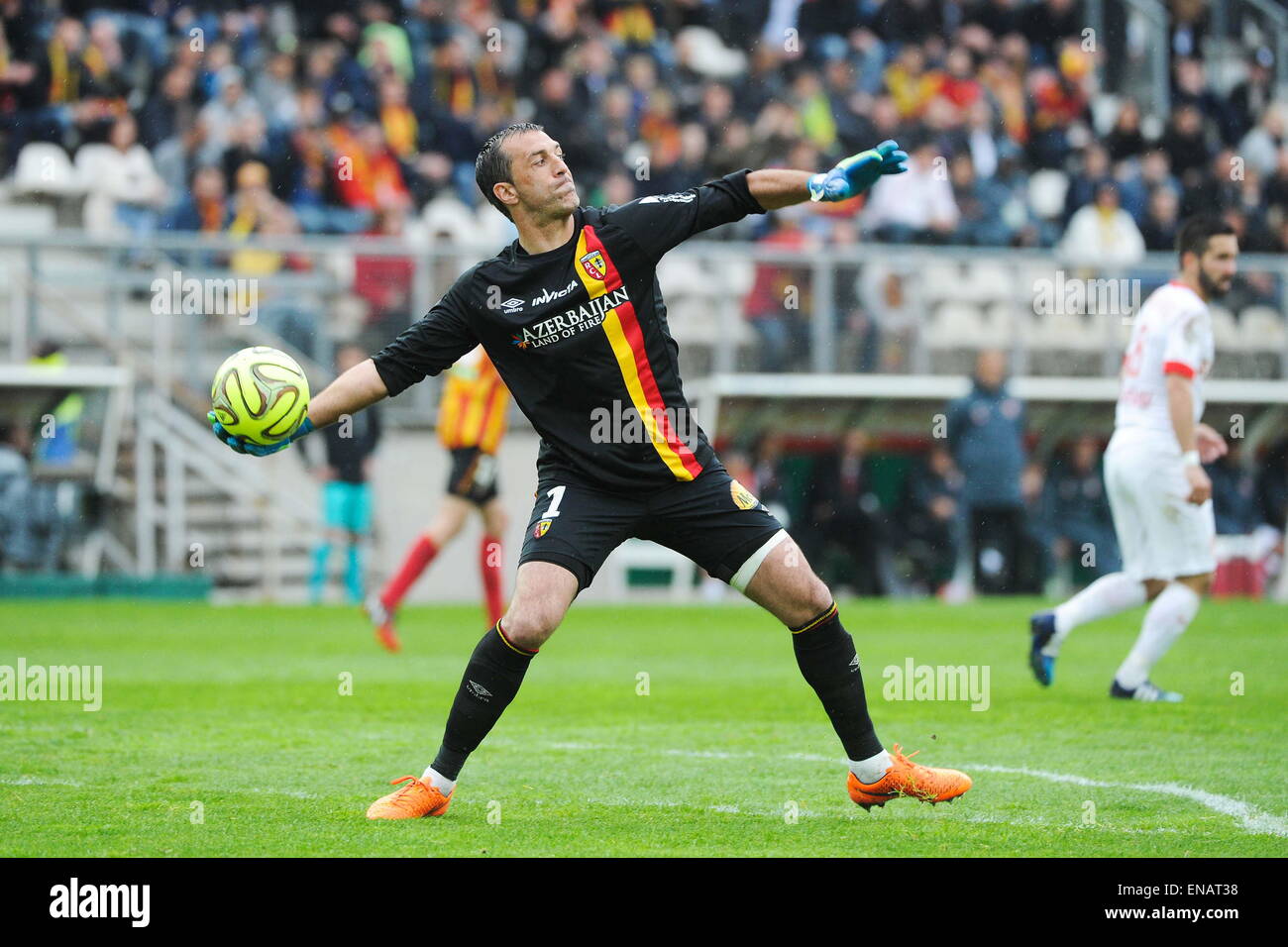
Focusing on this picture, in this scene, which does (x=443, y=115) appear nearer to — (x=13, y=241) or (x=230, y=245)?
(x=230, y=245)

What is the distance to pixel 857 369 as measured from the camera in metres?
20.2

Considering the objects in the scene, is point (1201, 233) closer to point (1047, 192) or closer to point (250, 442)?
point (250, 442)

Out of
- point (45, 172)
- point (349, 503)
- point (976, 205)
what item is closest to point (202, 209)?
point (45, 172)

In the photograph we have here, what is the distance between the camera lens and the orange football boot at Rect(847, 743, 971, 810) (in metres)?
6.20

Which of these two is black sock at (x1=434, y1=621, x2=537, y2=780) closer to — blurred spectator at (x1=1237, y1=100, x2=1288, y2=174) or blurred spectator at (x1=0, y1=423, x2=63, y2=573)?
blurred spectator at (x1=0, y1=423, x2=63, y2=573)

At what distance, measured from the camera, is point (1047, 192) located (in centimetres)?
2347

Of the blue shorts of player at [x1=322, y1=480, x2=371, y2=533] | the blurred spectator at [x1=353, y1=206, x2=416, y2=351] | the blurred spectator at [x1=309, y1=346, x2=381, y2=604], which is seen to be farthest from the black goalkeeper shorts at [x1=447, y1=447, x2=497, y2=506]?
the blurred spectator at [x1=353, y1=206, x2=416, y2=351]

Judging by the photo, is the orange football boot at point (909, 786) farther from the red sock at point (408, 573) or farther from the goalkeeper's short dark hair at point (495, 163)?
the red sock at point (408, 573)

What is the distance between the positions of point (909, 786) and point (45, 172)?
50.9 ft

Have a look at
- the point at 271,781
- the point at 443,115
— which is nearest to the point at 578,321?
the point at 271,781

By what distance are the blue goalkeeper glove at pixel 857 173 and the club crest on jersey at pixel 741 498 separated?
3.49 feet

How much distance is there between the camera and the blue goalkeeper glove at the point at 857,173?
6023 millimetres

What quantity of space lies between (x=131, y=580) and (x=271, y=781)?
12314mm
